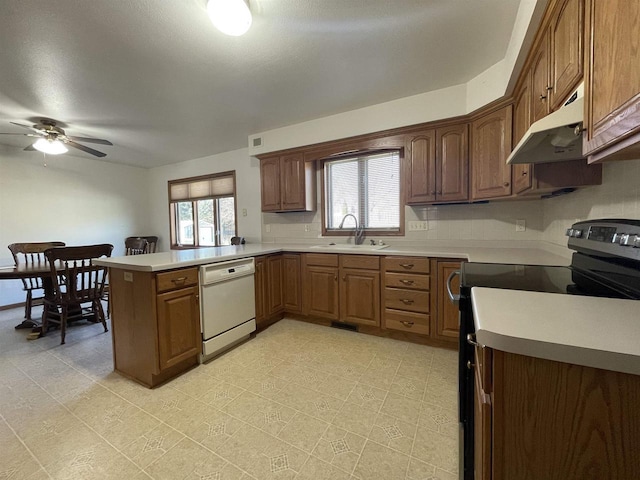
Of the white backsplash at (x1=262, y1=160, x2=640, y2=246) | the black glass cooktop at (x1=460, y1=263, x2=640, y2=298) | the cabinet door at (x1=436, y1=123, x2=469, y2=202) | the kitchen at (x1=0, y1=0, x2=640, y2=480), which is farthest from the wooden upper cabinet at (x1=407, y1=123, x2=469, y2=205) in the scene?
the black glass cooktop at (x1=460, y1=263, x2=640, y2=298)

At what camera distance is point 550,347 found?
53 cm

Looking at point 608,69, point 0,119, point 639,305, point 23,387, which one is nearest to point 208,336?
point 23,387

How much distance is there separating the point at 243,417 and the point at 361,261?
1.63m

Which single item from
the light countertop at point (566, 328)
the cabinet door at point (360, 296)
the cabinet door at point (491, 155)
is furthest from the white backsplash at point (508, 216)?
the light countertop at point (566, 328)

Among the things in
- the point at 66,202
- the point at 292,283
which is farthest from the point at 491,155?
the point at 66,202

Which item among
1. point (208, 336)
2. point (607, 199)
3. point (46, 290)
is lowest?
point (208, 336)

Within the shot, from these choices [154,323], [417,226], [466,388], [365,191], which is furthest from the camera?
[365,191]

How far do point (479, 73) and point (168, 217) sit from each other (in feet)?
17.5

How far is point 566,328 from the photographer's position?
23.8 inches

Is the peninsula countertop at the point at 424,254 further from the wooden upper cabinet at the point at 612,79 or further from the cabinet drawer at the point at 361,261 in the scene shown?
the wooden upper cabinet at the point at 612,79

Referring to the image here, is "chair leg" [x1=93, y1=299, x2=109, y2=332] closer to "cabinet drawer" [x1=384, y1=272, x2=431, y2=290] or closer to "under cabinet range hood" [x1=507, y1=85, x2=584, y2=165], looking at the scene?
"cabinet drawer" [x1=384, y1=272, x2=431, y2=290]

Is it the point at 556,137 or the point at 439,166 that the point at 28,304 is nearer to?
the point at 439,166

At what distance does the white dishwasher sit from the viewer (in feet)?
7.22

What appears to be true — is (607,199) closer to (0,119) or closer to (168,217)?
(0,119)
